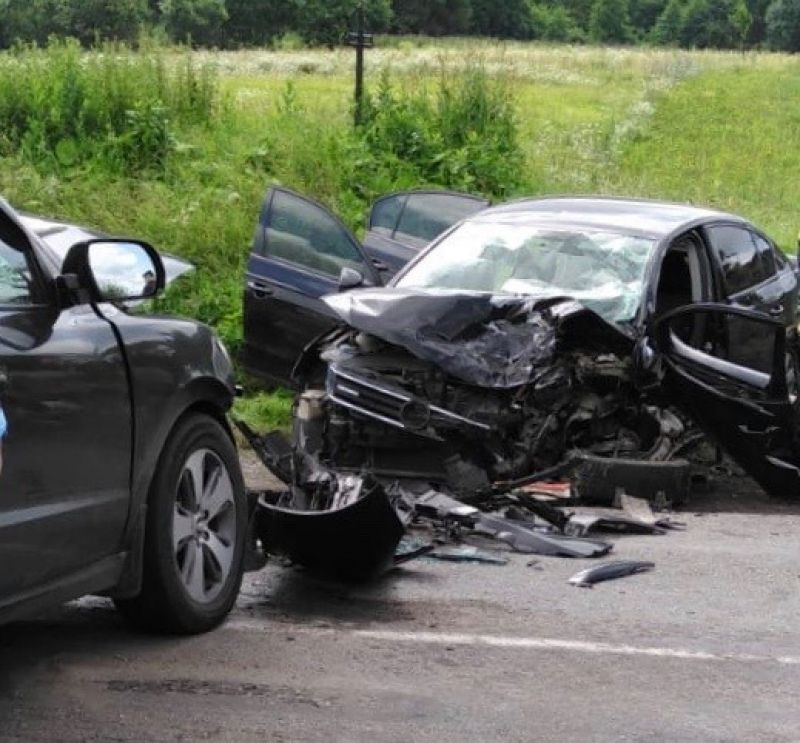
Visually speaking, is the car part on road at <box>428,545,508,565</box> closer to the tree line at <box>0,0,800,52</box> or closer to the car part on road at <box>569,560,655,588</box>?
the car part on road at <box>569,560,655,588</box>

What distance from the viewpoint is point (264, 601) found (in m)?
6.25

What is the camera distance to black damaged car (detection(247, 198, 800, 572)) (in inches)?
317

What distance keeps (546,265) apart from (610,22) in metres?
98.4

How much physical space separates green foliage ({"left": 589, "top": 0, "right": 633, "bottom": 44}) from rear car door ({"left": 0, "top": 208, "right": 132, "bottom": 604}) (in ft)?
313

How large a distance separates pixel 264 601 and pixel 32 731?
5.89 ft

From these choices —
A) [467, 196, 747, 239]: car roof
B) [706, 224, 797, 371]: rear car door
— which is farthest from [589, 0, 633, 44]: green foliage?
[467, 196, 747, 239]: car roof

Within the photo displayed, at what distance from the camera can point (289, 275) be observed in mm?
10508

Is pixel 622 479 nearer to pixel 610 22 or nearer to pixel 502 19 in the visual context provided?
pixel 502 19

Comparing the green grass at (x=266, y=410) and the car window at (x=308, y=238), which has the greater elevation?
the car window at (x=308, y=238)

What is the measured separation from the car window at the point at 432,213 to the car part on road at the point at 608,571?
15.7 ft

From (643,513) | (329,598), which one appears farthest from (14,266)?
(643,513)

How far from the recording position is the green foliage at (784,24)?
103938 millimetres

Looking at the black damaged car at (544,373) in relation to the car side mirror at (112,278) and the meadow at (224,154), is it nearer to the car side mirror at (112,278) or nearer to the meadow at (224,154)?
the car side mirror at (112,278)

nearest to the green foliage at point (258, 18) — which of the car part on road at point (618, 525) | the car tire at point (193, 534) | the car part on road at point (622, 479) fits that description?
the car part on road at point (622, 479)
